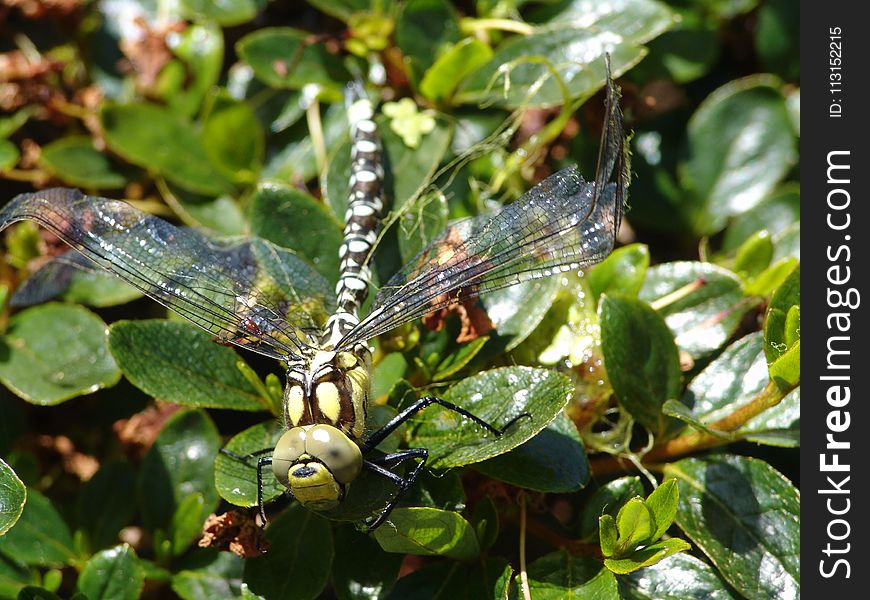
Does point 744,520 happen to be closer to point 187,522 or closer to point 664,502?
point 664,502

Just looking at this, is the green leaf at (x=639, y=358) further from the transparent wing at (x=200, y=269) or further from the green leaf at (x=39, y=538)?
the green leaf at (x=39, y=538)

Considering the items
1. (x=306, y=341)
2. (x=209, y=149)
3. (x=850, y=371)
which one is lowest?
(x=850, y=371)

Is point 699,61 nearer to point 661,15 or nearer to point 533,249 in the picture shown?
point 661,15

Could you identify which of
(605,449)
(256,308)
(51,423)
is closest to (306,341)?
(256,308)

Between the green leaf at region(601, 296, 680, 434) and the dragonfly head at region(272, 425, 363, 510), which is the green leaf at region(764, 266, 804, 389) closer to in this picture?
the green leaf at region(601, 296, 680, 434)

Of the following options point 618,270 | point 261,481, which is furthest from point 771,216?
point 261,481

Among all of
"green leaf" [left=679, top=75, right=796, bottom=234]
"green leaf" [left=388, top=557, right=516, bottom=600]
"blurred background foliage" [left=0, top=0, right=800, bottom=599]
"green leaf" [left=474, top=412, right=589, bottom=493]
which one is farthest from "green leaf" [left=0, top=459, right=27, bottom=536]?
"green leaf" [left=679, top=75, right=796, bottom=234]
